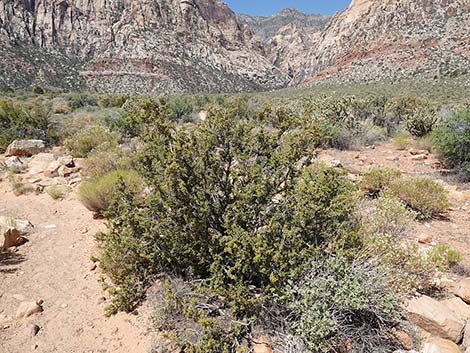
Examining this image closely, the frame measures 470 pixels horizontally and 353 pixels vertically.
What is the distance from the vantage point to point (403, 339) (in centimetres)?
301

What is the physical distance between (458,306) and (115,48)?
282ft

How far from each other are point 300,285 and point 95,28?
94200mm

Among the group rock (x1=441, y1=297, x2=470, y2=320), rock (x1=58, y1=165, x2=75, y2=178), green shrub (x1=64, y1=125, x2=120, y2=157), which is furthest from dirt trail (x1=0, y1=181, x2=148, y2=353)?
green shrub (x1=64, y1=125, x2=120, y2=157)

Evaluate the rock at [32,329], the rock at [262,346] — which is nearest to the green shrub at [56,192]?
the rock at [32,329]

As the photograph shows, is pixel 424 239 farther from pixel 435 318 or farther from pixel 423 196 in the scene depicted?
pixel 435 318

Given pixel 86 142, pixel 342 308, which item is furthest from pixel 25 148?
pixel 342 308

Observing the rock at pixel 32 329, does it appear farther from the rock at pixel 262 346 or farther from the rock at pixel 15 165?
the rock at pixel 15 165

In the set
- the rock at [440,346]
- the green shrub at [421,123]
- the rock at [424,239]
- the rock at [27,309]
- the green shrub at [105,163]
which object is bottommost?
the rock at [27,309]

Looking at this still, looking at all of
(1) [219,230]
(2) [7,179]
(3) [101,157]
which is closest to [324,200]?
(1) [219,230]

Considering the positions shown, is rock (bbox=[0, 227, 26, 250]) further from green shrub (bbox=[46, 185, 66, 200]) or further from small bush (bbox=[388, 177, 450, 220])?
small bush (bbox=[388, 177, 450, 220])

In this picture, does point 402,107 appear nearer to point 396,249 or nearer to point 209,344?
point 396,249

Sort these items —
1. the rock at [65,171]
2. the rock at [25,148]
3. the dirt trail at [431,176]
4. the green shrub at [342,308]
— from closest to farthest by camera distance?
1. the green shrub at [342,308]
2. the dirt trail at [431,176]
3. the rock at [65,171]
4. the rock at [25,148]

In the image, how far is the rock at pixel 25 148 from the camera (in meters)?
9.61

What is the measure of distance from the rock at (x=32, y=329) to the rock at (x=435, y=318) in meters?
3.96
